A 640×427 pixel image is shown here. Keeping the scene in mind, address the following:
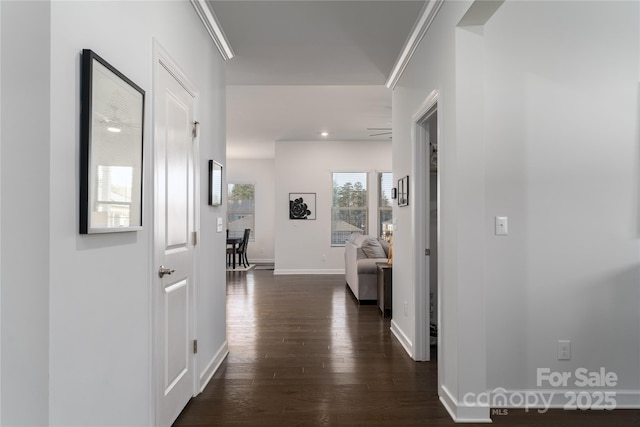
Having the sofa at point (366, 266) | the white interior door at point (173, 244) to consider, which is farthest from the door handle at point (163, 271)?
the sofa at point (366, 266)

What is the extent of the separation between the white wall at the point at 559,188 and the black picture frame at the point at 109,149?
5.80ft

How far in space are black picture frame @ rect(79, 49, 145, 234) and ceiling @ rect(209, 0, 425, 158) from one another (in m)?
1.43

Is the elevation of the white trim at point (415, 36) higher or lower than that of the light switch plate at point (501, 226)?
higher

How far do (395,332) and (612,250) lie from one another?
2.12m

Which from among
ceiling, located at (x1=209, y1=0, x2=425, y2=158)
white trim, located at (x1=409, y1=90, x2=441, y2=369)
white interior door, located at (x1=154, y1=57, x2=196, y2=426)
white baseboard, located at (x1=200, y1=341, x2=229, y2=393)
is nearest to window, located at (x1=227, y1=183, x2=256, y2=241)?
ceiling, located at (x1=209, y1=0, x2=425, y2=158)

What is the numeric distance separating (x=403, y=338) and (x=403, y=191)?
137cm

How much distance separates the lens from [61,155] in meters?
1.25

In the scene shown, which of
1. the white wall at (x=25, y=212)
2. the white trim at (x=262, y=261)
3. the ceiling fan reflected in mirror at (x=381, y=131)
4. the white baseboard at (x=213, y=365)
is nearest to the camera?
the white wall at (x=25, y=212)

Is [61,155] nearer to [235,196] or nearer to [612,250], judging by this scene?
[612,250]

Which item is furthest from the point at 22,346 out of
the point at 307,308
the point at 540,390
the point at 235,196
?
the point at 235,196

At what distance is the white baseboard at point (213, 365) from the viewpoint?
280cm

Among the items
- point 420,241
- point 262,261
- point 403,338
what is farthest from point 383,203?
point 420,241

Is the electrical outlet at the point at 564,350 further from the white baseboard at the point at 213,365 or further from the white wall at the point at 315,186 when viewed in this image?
the white wall at the point at 315,186

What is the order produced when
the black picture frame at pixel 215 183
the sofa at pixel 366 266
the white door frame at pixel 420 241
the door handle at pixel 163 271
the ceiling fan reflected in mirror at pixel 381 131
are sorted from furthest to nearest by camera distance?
1. the ceiling fan reflected in mirror at pixel 381 131
2. the sofa at pixel 366 266
3. the white door frame at pixel 420 241
4. the black picture frame at pixel 215 183
5. the door handle at pixel 163 271
